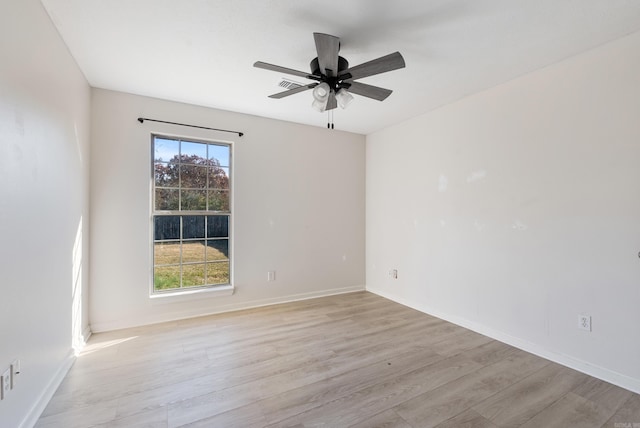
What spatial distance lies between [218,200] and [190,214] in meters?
0.37

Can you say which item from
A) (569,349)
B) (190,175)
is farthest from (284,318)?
(569,349)

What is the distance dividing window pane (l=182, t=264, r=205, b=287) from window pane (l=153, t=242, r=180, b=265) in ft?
0.48

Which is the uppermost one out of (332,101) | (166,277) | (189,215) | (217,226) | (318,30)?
(318,30)

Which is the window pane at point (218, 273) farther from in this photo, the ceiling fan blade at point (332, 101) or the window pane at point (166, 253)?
the ceiling fan blade at point (332, 101)

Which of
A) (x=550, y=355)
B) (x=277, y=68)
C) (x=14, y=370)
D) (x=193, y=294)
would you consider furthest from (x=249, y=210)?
(x=550, y=355)

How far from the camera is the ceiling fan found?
1.78m

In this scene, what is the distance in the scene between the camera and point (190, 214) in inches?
134

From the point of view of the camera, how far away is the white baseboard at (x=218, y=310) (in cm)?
299

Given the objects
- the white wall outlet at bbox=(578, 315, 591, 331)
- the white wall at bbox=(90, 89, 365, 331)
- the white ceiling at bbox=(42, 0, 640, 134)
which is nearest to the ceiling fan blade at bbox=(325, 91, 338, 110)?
the white ceiling at bbox=(42, 0, 640, 134)

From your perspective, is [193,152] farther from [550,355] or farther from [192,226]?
[550,355]

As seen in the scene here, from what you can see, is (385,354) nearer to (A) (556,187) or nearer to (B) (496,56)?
(A) (556,187)

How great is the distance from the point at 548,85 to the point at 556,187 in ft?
2.92

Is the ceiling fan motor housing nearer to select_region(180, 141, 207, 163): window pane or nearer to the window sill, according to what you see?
select_region(180, 141, 207, 163): window pane

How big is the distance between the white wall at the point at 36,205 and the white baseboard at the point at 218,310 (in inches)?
21.7
